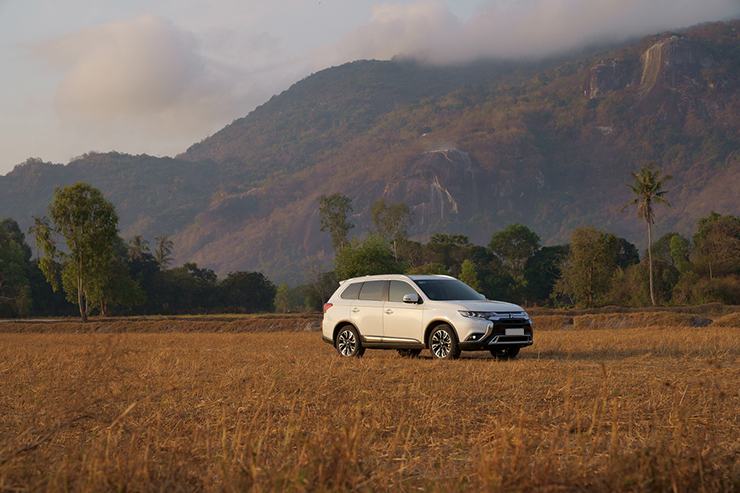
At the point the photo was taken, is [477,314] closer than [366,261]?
Yes

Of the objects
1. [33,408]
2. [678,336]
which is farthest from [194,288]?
[33,408]

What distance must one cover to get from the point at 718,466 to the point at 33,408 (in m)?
7.21

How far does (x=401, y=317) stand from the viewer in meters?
14.6

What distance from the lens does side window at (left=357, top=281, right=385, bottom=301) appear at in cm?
1533

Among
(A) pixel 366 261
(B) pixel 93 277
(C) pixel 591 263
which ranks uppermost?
(A) pixel 366 261

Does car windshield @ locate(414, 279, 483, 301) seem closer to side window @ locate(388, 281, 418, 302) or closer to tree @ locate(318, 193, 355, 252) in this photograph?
side window @ locate(388, 281, 418, 302)

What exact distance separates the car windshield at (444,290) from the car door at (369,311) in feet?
3.65

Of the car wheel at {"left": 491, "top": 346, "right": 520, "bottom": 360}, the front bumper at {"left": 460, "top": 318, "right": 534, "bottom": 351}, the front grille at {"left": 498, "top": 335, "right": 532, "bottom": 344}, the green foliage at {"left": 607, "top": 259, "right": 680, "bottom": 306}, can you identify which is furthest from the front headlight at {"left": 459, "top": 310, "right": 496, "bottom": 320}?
the green foliage at {"left": 607, "top": 259, "right": 680, "bottom": 306}

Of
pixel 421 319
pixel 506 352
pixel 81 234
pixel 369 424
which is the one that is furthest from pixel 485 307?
pixel 81 234

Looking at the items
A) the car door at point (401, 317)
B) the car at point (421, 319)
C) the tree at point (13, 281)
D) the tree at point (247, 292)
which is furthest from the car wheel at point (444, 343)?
the tree at point (247, 292)

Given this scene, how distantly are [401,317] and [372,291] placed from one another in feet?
4.15

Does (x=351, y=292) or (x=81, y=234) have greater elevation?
(x=81, y=234)

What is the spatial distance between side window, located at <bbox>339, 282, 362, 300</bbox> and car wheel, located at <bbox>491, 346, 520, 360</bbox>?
381 cm

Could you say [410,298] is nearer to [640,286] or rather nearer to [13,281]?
[640,286]
